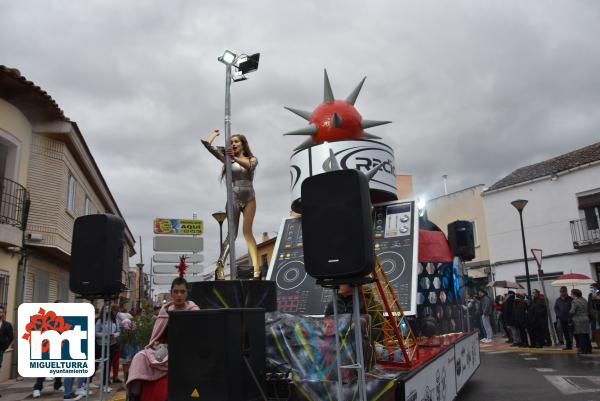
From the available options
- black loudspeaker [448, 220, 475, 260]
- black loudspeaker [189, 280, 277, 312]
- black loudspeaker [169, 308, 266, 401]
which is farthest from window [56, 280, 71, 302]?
black loudspeaker [169, 308, 266, 401]

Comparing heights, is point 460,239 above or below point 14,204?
below

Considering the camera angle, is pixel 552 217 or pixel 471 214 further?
pixel 471 214

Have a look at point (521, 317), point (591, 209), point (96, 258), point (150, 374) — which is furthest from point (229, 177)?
point (591, 209)

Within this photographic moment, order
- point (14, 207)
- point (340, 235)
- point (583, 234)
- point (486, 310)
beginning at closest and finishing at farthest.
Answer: point (340, 235)
point (14, 207)
point (486, 310)
point (583, 234)

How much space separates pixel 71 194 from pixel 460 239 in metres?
12.4

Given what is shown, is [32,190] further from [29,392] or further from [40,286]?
[29,392]

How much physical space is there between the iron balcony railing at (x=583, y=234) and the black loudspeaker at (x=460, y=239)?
16.2 meters

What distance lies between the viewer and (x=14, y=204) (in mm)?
12266

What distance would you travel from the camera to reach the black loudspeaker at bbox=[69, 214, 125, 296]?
5.36 meters

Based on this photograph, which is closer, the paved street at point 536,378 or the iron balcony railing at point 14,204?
the paved street at point 536,378

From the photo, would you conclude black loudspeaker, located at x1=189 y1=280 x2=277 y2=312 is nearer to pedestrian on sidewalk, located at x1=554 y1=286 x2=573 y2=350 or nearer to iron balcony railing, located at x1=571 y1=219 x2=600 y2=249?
pedestrian on sidewalk, located at x1=554 y1=286 x2=573 y2=350

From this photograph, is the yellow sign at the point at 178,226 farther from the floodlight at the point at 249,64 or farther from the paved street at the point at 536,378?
the paved street at the point at 536,378

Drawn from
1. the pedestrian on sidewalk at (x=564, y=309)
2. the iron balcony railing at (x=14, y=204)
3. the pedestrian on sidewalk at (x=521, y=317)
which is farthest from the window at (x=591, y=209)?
the iron balcony railing at (x=14, y=204)

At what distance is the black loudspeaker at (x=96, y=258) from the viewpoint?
5359 mm
